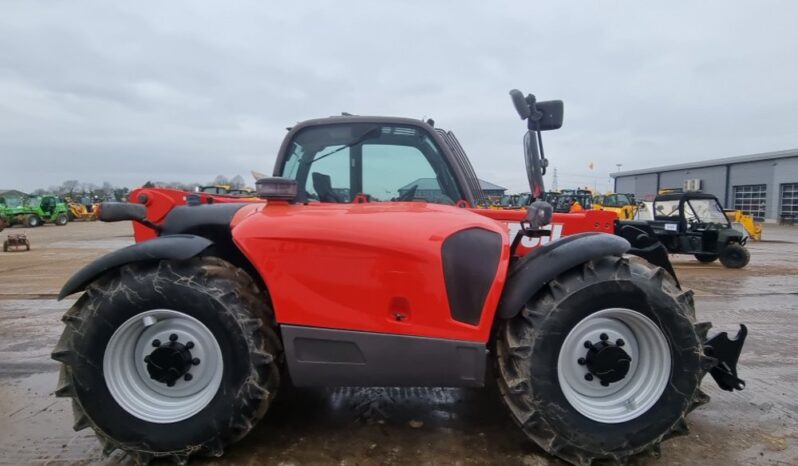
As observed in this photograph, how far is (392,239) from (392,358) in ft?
2.05

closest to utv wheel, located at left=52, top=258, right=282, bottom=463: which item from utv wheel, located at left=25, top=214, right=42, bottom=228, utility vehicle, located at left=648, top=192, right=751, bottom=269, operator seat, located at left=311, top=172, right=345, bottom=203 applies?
operator seat, located at left=311, top=172, right=345, bottom=203

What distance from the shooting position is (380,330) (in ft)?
8.38

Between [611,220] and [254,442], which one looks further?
[611,220]

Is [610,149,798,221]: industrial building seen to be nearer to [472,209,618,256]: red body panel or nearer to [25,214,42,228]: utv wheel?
[472,209,618,256]: red body panel

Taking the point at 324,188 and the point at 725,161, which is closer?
the point at 324,188

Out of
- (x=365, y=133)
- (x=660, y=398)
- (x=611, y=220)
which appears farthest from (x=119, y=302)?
(x=611, y=220)

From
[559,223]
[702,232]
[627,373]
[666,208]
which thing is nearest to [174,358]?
[627,373]

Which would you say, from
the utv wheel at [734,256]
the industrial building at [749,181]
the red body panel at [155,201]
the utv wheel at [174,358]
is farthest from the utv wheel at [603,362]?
the industrial building at [749,181]

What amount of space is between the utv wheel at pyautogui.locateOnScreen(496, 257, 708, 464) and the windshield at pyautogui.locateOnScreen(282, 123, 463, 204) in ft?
3.78

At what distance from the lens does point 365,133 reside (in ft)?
11.4

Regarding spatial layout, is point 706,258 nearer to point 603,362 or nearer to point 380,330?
point 603,362

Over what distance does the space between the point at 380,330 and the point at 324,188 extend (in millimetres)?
1328

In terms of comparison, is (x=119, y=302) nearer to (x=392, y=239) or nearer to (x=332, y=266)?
(x=332, y=266)

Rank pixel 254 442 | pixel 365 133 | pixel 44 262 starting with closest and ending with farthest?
pixel 254 442 → pixel 365 133 → pixel 44 262
